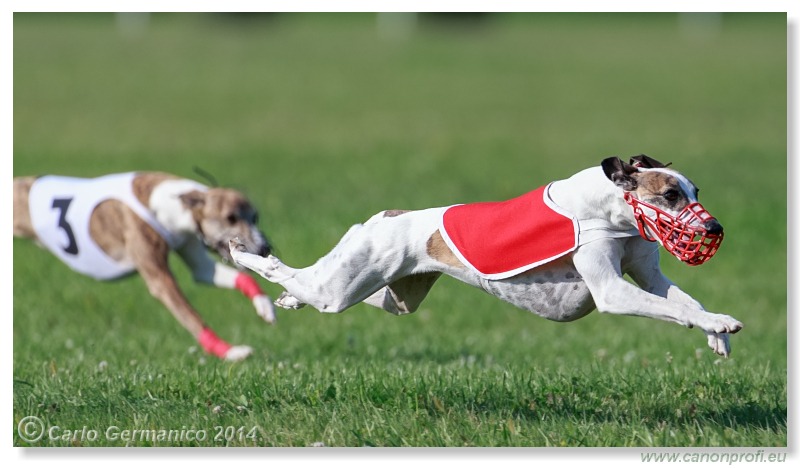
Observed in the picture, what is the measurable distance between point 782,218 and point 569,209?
9.84 m

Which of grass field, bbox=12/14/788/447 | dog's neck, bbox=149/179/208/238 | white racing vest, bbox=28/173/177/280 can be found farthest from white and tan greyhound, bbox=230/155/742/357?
white racing vest, bbox=28/173/177/280

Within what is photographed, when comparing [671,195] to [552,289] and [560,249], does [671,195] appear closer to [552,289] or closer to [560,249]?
[560,249]

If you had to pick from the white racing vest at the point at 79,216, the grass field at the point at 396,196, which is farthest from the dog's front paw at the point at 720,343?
the white racing vest at the point at 79,216

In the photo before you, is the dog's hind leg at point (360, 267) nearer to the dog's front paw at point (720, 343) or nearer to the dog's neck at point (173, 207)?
the dog's front paw at point (720, 343)

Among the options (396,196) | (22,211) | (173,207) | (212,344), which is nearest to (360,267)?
(212,344)

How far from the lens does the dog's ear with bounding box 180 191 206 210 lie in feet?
30.0

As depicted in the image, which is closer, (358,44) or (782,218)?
(782,218)

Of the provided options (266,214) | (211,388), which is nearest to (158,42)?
(266,214)

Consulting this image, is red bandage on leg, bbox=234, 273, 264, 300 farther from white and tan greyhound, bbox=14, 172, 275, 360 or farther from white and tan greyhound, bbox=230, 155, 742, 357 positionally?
white and tan greyhound, bbox=230, 155, 742, 357

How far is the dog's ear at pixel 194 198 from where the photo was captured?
9.15 m
